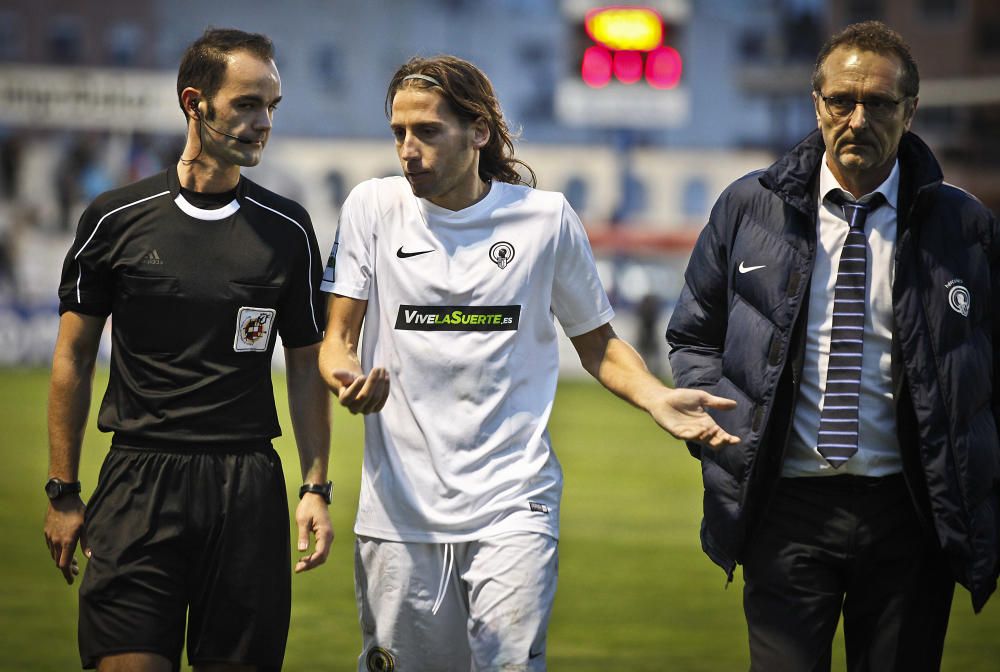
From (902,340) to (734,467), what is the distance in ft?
1.96

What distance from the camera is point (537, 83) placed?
8662 cm

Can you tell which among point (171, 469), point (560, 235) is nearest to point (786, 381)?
point (560, 235)

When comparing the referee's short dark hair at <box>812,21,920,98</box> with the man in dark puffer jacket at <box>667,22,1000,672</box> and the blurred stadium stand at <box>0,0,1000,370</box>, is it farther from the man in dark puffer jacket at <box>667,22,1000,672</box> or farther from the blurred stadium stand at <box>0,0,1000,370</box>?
the blurred stadium stand at <box>0,0,1000,370</box>

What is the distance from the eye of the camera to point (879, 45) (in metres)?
4.87

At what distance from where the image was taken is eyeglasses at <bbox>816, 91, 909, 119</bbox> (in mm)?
4816

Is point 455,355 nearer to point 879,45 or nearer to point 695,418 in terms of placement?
point 695,418

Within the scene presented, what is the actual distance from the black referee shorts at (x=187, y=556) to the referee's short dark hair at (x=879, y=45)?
2.06 m

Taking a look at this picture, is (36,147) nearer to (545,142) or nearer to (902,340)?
(545,142)

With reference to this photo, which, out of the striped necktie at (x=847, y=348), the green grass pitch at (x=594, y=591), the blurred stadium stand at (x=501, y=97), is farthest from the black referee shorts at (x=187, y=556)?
the blurred stadium stand at (x=501, y=97)

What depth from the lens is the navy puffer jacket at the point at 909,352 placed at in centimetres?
479

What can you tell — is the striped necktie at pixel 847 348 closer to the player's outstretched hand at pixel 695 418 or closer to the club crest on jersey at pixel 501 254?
the player's outstretched hand at pixel 695 418

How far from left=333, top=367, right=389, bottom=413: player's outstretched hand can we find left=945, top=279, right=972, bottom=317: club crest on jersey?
64.1 inches

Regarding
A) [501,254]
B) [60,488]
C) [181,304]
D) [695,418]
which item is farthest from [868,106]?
[60,488]

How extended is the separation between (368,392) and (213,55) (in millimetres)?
1326
